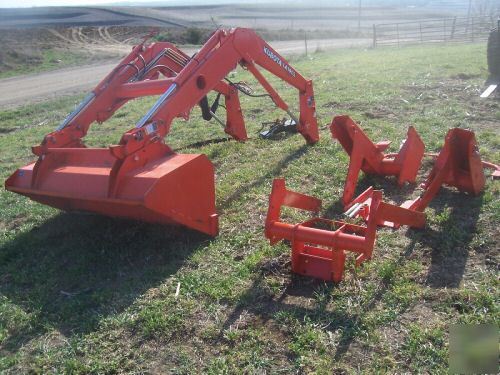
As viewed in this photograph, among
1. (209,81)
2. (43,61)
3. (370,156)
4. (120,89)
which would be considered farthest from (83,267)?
(43,61)

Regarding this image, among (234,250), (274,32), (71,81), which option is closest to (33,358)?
(234,250)

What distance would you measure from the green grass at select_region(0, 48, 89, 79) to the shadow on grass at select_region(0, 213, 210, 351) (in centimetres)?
2250

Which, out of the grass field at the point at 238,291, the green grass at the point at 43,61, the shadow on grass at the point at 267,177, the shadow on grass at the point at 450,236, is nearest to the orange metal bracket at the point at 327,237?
the grass field at the point at 238,291

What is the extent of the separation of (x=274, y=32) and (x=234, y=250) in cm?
3924

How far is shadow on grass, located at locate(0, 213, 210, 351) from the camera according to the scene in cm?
414

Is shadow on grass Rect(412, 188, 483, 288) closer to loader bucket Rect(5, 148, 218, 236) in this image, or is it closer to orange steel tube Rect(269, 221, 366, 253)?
orange steel tube Rect(269, 221, 366, 253)

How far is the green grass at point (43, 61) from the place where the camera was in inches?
1049

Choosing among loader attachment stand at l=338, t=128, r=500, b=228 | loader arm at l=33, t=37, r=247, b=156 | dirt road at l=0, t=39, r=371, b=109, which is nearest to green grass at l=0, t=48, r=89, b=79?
dirt road at l=0, t=39, r=371, b=109

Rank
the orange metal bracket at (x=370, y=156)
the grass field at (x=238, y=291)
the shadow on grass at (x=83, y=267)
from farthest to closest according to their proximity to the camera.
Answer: the orange metal bracket at (x=370, y=156) → the shadow on grass at (x=83, y=267) → the grass field at (x=238, y=291)

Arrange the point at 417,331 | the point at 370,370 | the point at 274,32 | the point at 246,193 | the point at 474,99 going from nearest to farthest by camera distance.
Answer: the point at 370,370
the point at 417,331
the point at 246,193
the point at 474,99
the point at 274,32

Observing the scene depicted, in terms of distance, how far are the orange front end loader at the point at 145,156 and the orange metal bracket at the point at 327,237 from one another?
0.87 metres

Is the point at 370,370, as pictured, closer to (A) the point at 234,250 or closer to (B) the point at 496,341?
(B) the point at 496,341

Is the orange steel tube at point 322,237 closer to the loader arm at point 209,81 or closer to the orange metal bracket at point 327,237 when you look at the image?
the orange metal bracket at point 327,237

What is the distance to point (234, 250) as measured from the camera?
16.1ft
